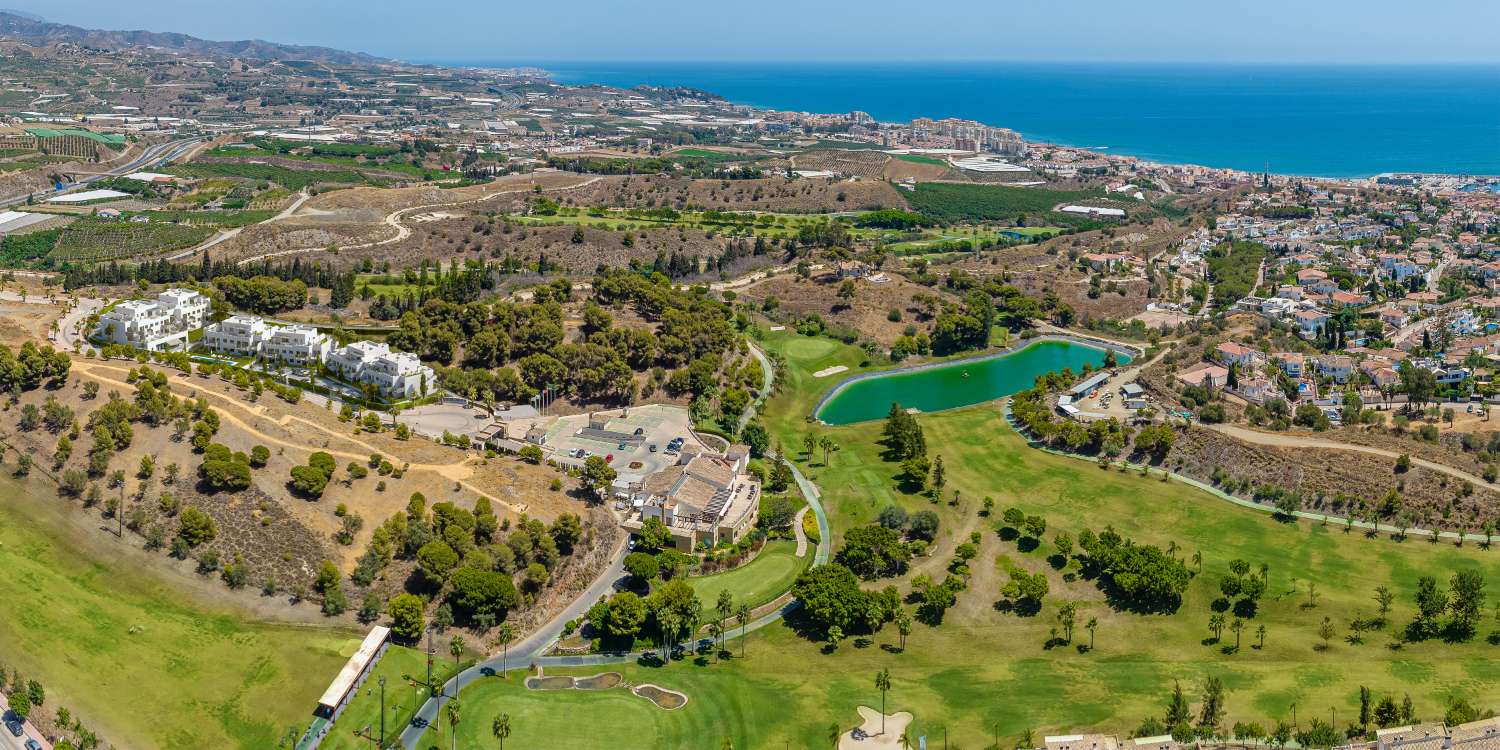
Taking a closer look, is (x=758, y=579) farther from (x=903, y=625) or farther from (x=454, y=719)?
(x=454, y=719)

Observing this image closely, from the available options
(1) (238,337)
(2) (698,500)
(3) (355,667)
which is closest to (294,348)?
(1) (238,337)

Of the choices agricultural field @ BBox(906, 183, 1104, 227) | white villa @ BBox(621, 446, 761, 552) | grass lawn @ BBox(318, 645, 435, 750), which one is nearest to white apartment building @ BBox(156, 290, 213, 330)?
white villa @ BBox(621, 446, 761, 552)

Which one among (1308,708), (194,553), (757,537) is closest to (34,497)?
(194,553)

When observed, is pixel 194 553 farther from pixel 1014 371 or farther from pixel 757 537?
pixel 1014 371

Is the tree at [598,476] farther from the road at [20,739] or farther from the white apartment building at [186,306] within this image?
the white apartment building at [186,306]

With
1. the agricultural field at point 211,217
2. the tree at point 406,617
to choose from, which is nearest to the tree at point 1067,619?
the tree at point 406,617

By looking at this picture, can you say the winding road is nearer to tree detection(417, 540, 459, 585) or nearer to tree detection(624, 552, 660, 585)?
tree detection(624, 552, 660, 585)
